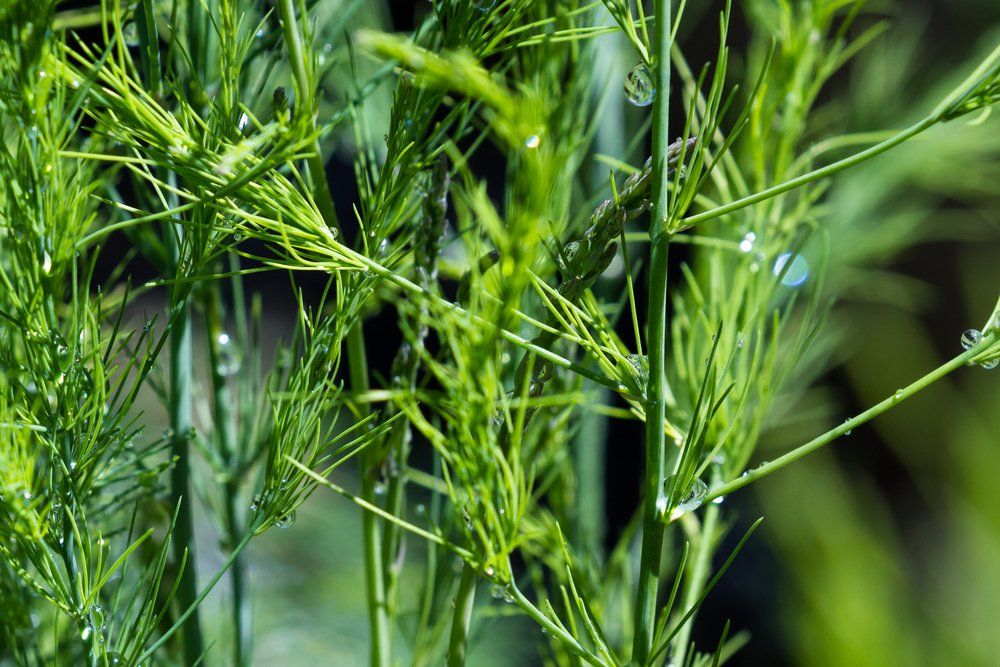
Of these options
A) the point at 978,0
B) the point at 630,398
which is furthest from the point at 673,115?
the point at 630,398

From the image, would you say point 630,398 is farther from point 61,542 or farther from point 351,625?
point 351,625

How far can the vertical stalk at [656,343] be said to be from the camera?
0.66ft

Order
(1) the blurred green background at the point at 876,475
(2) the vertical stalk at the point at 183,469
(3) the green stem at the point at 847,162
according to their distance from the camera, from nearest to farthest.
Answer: (3) the green stem at the point at 847,162
(2) the vertical stalk at the point at 183,469
(1) the blurred green background at the point at 876,475

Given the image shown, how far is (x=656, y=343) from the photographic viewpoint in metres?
0.21

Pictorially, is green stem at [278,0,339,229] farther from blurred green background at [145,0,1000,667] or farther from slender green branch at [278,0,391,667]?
blurred green background at [145,0,1000,667]

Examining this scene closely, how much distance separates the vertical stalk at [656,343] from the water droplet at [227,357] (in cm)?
18

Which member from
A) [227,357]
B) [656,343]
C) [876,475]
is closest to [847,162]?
[656,343]

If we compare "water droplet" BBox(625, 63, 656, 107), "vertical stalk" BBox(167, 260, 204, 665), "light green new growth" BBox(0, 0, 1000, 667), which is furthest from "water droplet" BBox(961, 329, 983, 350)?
"vertical stalk" BBox(167, 260, 204, 665)

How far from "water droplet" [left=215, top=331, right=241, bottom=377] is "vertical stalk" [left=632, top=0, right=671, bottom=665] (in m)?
0.18

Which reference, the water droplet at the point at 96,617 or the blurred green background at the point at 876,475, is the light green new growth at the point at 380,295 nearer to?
the water droplet at the point at 96,617

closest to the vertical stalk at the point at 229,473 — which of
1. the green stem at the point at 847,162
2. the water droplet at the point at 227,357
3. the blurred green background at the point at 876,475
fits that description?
the water droplet at the point at 227,357

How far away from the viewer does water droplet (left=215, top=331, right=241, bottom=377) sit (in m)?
0.34

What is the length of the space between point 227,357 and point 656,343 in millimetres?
233

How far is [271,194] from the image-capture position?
0.74 feet
